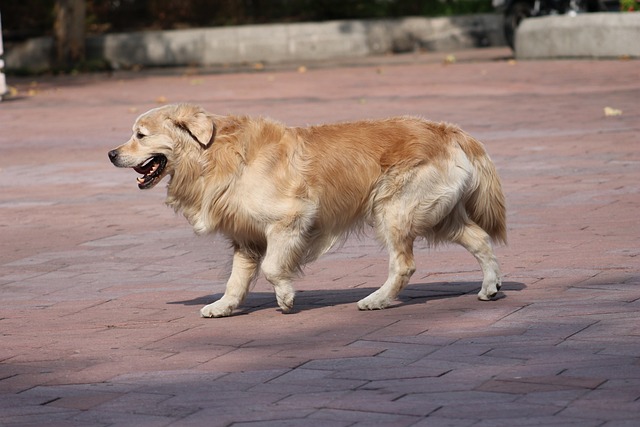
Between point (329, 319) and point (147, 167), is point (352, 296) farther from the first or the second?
point (147, 167)

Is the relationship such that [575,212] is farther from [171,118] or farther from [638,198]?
[171,118]

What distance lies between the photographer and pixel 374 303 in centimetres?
647

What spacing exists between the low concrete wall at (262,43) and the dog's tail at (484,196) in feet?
71.6

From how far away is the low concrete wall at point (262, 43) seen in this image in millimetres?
28391

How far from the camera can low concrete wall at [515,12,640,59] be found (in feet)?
73.2

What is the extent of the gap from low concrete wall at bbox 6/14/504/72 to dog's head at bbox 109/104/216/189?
22.1m

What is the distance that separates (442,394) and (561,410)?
1.58 feet

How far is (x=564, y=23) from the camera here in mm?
22844

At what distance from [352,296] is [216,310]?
822 millimetres

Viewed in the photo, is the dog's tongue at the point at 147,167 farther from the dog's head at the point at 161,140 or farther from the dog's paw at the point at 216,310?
the dog's paw at the point at 216,310

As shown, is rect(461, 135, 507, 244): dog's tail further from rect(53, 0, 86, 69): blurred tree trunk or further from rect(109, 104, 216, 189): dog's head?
rect(53, 0, 86, 69): blurred tree trunk

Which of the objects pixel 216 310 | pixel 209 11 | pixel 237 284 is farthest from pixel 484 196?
pixel 209 11

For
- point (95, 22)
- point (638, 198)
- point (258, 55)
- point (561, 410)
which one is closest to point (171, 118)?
point (561, 410)

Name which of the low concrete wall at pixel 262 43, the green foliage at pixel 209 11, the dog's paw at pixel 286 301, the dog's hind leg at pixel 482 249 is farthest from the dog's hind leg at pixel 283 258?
the green foliage at pixel 209 11
